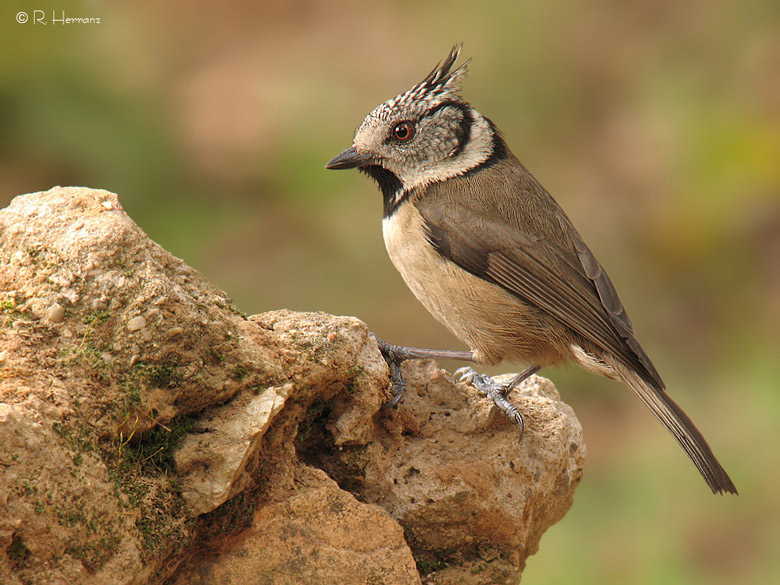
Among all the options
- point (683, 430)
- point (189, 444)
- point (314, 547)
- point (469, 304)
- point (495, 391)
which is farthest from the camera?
point (469, 304)

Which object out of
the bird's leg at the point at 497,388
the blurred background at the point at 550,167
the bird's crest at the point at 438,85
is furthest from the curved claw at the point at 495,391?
the blurred background at the point at 550,167

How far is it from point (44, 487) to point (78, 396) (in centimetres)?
28

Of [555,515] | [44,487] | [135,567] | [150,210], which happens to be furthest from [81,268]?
[150,210]

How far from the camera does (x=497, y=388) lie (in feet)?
11.2

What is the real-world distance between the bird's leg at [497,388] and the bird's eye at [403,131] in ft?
3.77

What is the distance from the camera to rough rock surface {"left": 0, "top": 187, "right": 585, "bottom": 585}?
2.29 m

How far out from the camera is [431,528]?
3107 mm

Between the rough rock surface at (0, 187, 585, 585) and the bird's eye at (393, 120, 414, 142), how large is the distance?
134 centimetres

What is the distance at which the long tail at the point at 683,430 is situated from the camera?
3582 mm

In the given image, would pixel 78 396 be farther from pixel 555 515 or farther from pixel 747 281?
pixel 747 281

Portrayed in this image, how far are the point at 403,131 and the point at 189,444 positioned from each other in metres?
2.09

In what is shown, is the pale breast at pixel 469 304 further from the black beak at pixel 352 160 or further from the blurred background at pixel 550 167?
the blurred background at pixel 550 167

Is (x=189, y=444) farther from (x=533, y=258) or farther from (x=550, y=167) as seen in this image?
(x=550, y=167)

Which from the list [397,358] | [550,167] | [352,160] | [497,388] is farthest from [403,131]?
[550,167]
